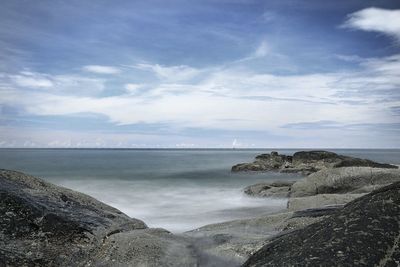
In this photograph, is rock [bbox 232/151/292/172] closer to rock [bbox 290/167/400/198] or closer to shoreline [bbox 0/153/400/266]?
rock [bbox 290/167/400/198]

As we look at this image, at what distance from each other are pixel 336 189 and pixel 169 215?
9.15 meters

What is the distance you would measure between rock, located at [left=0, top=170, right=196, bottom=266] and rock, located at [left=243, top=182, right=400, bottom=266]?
2.13 m

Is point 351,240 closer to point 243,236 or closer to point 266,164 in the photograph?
point 243,236

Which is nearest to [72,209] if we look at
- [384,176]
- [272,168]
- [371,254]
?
[371,254]

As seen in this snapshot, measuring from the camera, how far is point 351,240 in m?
4.26

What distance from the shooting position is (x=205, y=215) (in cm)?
2203

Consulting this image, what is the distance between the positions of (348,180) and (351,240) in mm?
16750

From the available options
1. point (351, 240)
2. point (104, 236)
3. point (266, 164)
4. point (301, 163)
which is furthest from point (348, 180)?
point (266, 164)

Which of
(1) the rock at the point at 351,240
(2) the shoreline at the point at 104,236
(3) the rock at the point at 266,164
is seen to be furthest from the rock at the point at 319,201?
(3) the rock at the point at 266,164

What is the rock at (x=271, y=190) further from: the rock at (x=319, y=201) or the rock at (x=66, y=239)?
the rock at (x=66, y=239)

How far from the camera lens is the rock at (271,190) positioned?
25.0 m

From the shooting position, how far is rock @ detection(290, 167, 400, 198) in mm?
19344

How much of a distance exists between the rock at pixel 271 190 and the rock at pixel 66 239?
17724mm

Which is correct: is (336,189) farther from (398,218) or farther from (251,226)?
(398,218)
